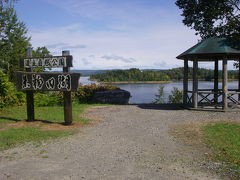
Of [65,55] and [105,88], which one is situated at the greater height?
[65,55]

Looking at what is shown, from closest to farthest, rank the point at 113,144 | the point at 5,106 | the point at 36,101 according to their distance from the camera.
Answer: the point at 113,144
the point at 5,106
the point at 36,101

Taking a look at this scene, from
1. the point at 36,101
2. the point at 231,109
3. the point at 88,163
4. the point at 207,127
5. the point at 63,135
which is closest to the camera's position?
the point at 88,163

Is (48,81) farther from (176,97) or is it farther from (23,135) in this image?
(176,97)

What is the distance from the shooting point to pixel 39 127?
8.25 metres

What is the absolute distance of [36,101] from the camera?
14.0 meters

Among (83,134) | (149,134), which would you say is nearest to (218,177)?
(149,134)

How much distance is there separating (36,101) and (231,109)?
31.3 feet

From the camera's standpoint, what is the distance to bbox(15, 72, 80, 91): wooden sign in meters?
8.22

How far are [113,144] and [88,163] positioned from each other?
1.45 meters

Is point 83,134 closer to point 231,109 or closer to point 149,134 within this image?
point 149,134

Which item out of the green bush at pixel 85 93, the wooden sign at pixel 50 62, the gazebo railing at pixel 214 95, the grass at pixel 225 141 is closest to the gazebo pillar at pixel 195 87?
the gazebo railing at pixel 214 95

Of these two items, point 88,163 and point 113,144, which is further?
point 113,144

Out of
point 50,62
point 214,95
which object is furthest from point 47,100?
point 214,95

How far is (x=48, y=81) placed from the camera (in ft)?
28.0
